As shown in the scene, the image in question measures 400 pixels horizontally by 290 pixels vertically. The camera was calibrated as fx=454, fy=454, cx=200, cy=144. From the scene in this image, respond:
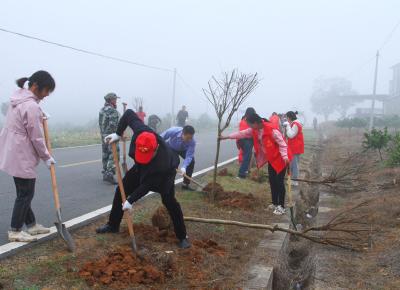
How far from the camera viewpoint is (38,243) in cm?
468

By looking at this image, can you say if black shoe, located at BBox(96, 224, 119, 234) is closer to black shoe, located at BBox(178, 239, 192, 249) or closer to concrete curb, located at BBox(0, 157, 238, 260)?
concrete curb, located at BBox(0, 157, 238, 260)

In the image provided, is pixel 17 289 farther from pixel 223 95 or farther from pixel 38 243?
pixel 223 95

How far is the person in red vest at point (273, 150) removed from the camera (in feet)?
22.3

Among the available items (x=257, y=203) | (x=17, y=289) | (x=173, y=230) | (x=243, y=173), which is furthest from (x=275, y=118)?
(x=17, y=289)

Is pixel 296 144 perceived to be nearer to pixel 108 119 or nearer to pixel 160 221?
pixel 108 119

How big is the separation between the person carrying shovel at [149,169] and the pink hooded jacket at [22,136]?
0.74 metres

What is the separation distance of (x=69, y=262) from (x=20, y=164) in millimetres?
1127

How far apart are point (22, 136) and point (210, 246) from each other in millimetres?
2306

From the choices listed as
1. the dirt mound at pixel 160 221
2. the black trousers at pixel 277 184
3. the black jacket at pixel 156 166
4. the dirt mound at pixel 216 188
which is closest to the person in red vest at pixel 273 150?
the black trousers at pixel 277 184

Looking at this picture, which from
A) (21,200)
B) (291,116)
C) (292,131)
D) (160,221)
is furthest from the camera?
(291,116)

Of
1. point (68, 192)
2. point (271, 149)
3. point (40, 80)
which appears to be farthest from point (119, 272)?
point (68, 192)

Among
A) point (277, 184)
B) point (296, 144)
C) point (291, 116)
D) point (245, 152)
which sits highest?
point (291, 116)

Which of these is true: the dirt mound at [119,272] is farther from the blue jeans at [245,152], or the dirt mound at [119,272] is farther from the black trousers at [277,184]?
the blue jeans at [245,152]

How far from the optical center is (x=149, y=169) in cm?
453
